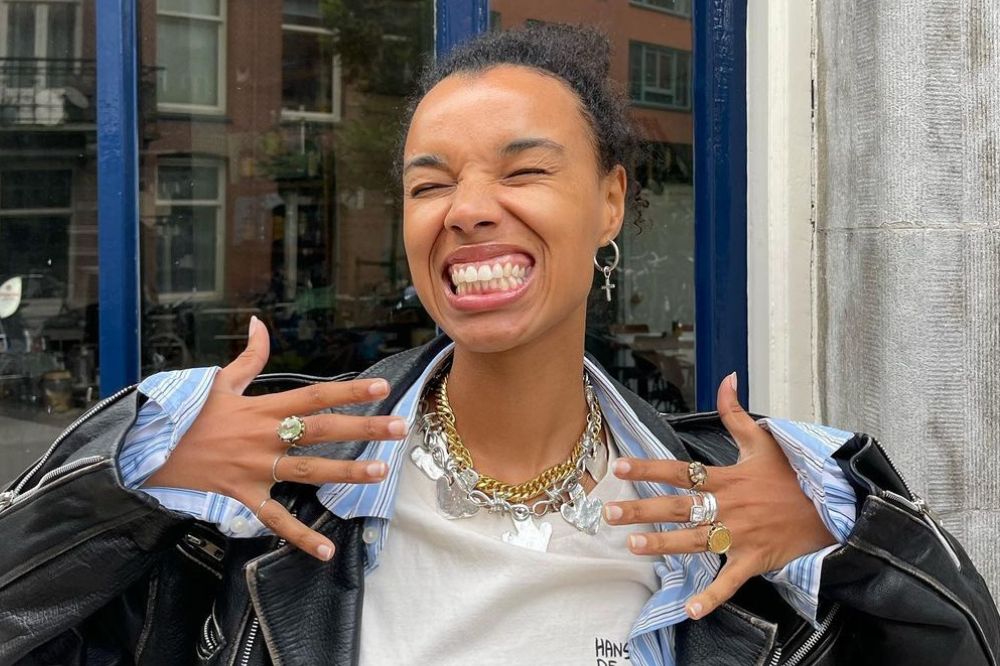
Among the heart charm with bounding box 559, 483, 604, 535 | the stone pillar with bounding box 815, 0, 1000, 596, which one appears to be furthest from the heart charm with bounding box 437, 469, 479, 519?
the stone pillar with bounding box 815, 0, 1000, 596

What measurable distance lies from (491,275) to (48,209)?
241cm

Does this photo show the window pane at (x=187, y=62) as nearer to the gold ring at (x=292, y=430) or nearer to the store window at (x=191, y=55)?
the store window at (x=191, y=55)

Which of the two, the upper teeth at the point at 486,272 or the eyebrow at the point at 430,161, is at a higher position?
the eyebrow at the point at 430,161

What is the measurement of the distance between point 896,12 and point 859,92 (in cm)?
20

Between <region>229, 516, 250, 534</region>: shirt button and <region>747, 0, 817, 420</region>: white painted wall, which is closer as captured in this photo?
<region>229, 516, 250, 534</region>: shirt button

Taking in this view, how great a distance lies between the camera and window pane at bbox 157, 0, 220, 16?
3399 millimetres

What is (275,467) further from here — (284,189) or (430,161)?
(284,189)

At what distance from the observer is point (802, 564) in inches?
51.8

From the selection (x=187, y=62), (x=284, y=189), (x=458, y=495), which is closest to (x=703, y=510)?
(x=458, y=495)

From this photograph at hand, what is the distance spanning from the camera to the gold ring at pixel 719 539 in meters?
1.30

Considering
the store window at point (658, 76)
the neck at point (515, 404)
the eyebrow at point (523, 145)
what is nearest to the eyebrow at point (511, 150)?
the eyebrow at point (523, 145)

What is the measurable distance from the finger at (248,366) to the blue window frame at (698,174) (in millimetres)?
1517

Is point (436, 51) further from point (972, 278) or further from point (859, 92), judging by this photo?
point (972, 278)

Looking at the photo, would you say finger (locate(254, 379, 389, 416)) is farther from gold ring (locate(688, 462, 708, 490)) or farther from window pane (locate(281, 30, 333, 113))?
window pane (locate(281, 30, 333, 113))
